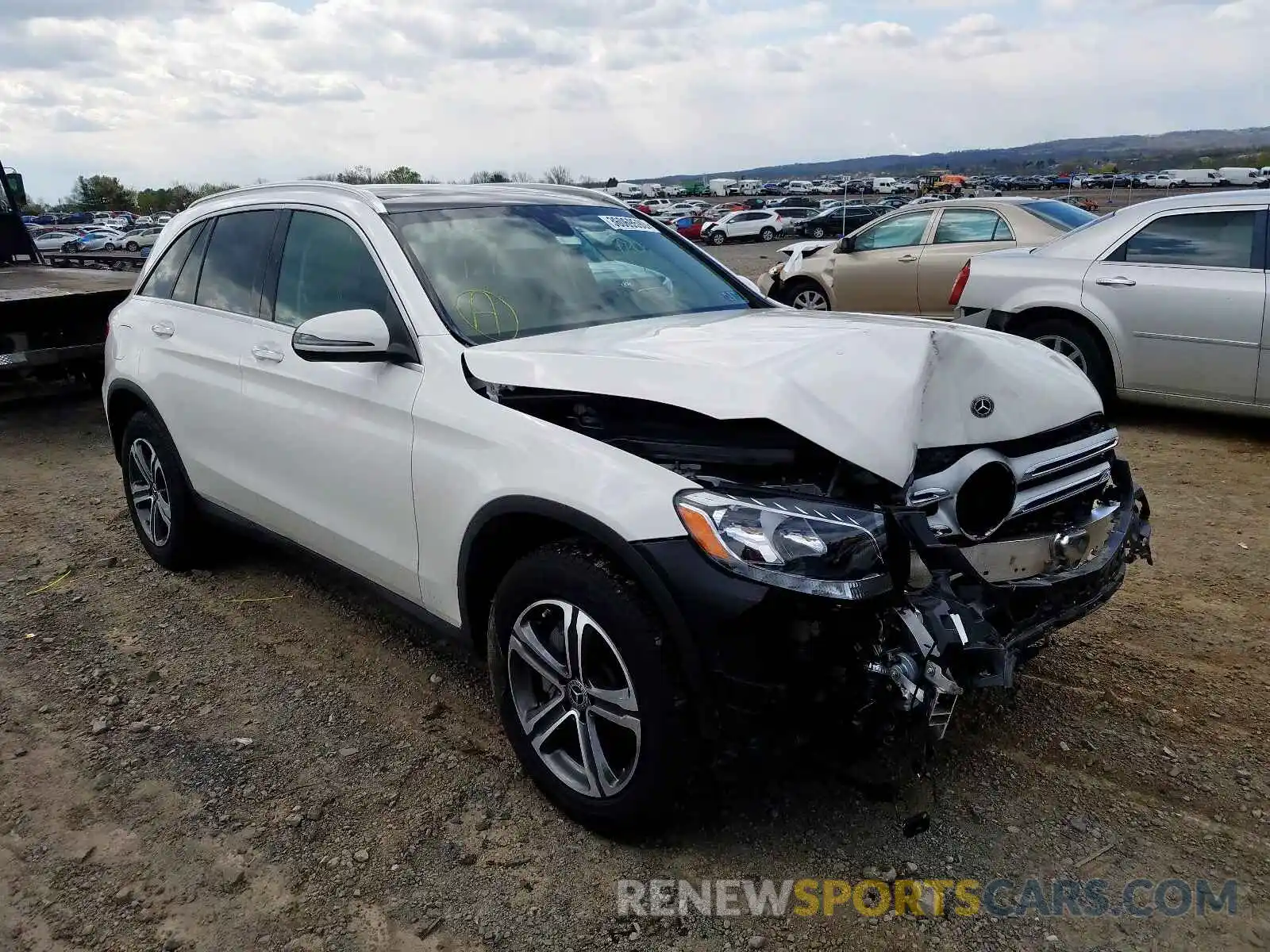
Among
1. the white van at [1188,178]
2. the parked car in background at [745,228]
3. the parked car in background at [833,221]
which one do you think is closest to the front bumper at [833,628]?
the parked car in background at [833,221]

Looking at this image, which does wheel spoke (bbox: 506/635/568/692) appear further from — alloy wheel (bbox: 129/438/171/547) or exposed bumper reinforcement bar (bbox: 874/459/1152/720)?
alloy wheel (bbox: 129/438/171/547)

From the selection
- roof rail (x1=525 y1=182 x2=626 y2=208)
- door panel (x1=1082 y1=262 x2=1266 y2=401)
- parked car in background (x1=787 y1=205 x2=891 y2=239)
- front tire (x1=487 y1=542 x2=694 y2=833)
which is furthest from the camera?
parked car in background (x1=787 y1=205 x2=891 y2=239)

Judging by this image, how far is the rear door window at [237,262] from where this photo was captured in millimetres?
3994

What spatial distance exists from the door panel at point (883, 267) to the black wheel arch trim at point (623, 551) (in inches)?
315

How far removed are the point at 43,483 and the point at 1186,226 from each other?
8019 mm

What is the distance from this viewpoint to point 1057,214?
32.2 feet

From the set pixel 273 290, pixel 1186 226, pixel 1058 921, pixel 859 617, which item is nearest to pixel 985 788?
pixel 1058 921

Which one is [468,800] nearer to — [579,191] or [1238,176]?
[579,191]

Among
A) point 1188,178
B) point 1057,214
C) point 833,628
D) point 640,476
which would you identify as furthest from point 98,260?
point 1188,178

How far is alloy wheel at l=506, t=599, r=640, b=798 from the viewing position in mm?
2578

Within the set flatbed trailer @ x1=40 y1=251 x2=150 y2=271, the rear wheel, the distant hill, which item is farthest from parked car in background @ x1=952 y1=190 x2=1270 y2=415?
the distant hill

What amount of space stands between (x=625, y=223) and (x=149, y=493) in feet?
8.98

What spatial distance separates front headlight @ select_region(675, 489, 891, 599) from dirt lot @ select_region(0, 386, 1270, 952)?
46cm

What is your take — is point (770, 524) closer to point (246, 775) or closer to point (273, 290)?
point (246, 775)
